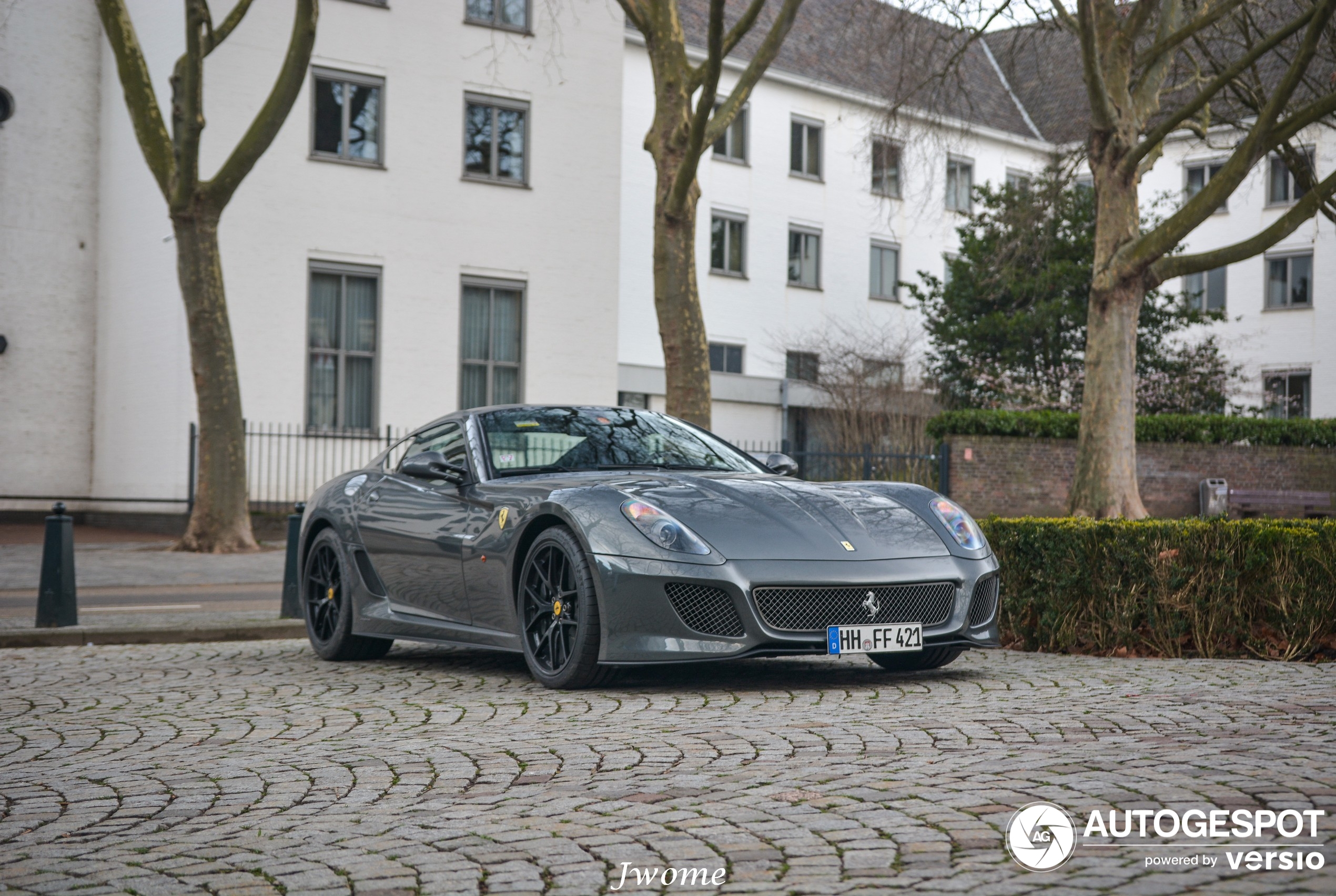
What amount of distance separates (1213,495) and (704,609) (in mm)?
22229

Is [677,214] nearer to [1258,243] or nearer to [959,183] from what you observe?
[1258,243]

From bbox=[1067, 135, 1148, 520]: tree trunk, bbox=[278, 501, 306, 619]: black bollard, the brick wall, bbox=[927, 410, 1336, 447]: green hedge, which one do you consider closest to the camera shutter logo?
bbox=[278, 501, 306, 619]: black bollard

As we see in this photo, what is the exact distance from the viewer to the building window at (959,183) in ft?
136

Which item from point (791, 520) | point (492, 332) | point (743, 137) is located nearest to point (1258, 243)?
point (791, 520)

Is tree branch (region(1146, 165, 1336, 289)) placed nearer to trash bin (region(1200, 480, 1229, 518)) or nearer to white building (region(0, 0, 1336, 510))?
white building (region(0, 0, 1336, 510))

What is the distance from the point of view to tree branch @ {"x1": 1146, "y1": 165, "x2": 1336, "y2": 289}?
16.7 meters

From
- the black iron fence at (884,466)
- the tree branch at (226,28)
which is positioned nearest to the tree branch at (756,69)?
the tree branch at (226,28)

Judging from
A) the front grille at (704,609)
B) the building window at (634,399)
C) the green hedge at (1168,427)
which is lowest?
the front grille at (704,609)

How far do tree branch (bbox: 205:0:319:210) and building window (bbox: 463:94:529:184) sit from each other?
8.17m

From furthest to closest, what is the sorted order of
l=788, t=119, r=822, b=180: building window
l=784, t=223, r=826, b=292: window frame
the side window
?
l=788, t=119, r=822, b=180: building window → l=784, t=223, r=826, b=292: window frame → the side window

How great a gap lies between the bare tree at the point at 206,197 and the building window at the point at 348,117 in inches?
221

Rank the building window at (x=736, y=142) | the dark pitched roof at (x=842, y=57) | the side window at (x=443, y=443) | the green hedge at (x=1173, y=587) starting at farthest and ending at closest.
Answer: the building window at (x=736, y=142) → the dark pitched roof at (x=842, y=57) → the side window at (x=443, y=443) → the green hedge at (x=1173, y=587)

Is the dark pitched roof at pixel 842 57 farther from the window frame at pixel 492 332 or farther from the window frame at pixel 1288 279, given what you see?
the window frame at pixel 1288 279

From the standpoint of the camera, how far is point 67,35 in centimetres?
2533
